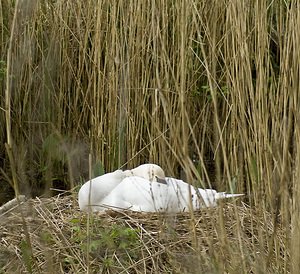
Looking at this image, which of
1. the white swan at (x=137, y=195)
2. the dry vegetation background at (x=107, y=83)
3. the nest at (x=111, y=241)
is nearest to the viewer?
the nest at (x=111, y=241)

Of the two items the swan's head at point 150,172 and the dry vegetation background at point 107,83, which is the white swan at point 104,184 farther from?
the dry vegetation background at point 107,83

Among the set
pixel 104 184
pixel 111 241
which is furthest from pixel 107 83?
pixel 111 241

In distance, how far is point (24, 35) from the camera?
3135 mm

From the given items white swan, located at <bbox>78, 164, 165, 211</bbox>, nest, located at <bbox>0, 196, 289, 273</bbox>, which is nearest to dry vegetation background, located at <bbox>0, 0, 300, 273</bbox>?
white swan, located at <bbox>78, 164, 165, 211</bbox>

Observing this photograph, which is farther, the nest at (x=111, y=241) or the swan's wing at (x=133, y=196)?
the swan's wing at (x=133, y=196)

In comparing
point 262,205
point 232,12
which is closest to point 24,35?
point 232,12

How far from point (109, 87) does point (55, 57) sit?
392 millimetres

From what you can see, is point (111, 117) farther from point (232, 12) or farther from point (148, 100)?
→ point (232, 12)

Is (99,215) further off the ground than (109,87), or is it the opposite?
(109,87)

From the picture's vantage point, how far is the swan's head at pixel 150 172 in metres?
2.28

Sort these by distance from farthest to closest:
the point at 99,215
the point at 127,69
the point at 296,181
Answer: the point at 127,69
the point at 99,215
the point at 296,181

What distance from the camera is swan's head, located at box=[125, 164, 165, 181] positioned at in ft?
7.49

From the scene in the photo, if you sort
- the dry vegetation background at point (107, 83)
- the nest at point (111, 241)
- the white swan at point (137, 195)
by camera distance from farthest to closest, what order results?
the dry vegetation background at point (107, 83) → the white swan at point (137, 195) → the nest at point (111, 241)

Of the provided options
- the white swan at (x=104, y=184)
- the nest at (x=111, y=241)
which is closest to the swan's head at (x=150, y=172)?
the white swan at (x=104, y=184)
